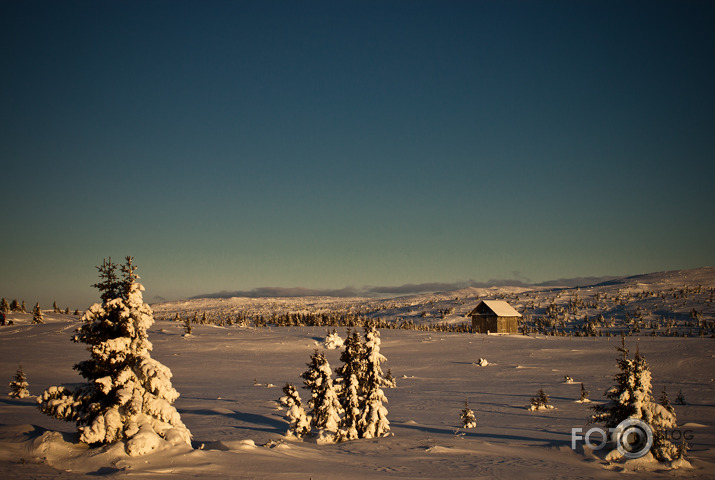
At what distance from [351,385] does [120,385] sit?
371 inches

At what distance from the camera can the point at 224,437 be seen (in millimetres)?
18656

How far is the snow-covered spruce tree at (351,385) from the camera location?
19.1m

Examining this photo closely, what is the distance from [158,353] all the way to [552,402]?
4032 centimetres

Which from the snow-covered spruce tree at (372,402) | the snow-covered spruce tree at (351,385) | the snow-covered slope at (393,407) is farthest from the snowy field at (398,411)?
the snow-covered spruce tree at (351,385)

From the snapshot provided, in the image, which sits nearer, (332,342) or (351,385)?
(351,385)

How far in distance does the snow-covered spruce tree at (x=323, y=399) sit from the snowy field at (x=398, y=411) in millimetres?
1405

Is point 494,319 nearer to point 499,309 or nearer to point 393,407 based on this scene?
point 499,309

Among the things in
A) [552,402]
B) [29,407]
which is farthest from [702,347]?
[29,407]

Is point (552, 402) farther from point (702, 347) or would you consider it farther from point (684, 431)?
point (702, 347)

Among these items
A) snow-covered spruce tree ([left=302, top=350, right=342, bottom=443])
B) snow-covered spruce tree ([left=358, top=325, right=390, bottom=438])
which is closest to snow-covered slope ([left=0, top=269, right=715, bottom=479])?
snow-covered spruce tree ([left=358, top=325, right=390, bottom=438])

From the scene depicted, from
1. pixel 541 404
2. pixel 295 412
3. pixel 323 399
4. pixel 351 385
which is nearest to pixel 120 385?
pixel 295 412

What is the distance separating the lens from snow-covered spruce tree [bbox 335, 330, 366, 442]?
19.1m

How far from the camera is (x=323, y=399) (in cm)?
1900

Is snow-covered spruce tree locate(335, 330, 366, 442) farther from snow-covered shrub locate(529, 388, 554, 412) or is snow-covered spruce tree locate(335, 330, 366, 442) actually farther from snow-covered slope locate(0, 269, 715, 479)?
snow-covered shrub locate(529, 388, 554, 412)
